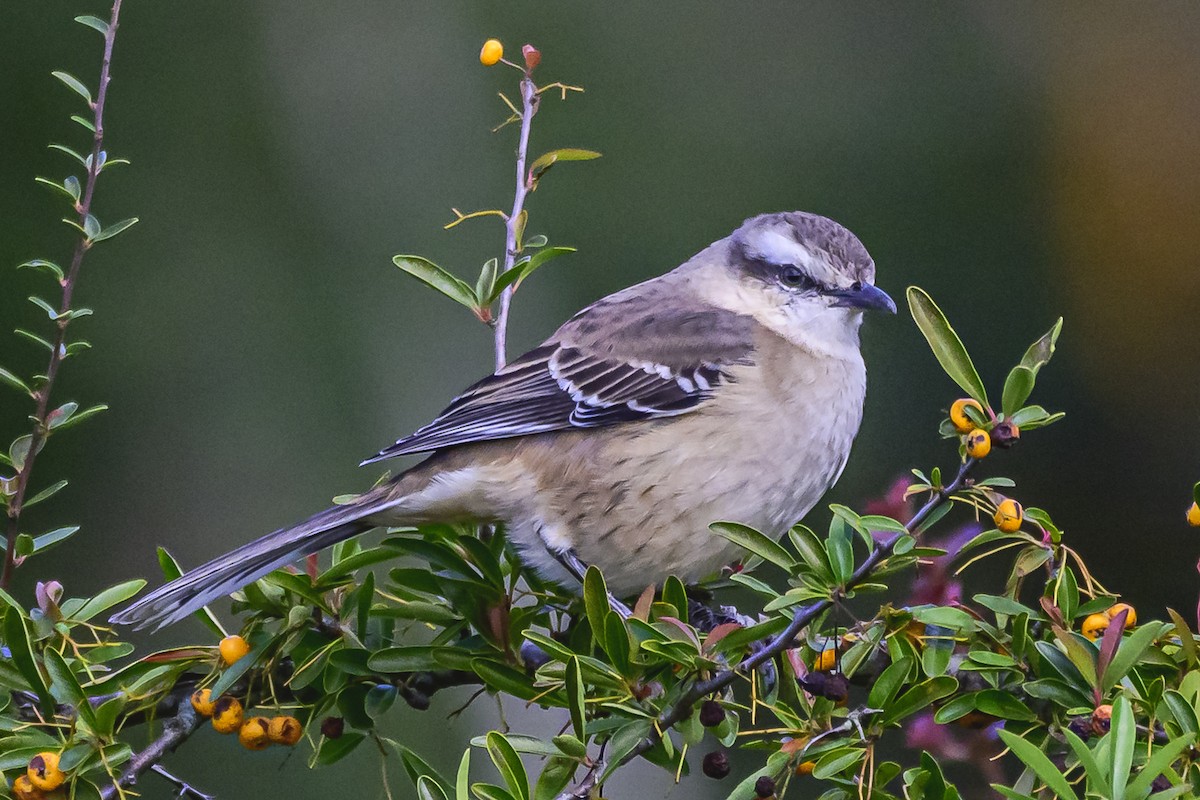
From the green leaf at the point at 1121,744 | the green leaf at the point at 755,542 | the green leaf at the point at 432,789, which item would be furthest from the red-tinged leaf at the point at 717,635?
the green leaf at the point at 1121,744

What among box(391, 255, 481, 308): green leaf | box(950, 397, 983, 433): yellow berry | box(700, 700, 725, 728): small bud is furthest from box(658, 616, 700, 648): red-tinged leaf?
box(391, 255, 481, 308): green leaf

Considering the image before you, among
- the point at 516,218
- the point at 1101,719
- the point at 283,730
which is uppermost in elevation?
the point at 516,218

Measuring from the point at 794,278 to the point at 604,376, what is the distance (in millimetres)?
664

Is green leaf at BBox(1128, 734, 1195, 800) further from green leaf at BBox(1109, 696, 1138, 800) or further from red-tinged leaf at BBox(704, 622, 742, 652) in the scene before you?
red-tinged leaf at BBox(704, 622, 742, 652)

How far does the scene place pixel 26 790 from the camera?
2.50m

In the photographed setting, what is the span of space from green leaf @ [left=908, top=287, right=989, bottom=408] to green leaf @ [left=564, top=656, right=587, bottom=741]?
79 cm

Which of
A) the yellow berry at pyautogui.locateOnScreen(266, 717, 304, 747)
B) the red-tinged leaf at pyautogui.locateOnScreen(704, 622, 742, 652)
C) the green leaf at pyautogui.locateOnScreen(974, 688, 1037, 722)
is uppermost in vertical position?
the red-tinged leaf at pyautogui.locateOnScreen(704, 622, 742, 652)

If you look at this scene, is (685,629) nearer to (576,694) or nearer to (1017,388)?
(576,694)

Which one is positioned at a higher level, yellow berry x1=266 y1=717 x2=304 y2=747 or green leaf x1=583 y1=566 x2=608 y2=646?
green leaf x1=583 y1=566 x2=608 y2=646

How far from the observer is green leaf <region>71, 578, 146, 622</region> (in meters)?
2.73

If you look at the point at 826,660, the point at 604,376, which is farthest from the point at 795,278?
the point at 826,660

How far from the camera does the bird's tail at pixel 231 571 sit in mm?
3066

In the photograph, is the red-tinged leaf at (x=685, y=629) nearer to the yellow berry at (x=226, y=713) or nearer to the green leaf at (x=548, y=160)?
the yellow berry at (x=226, y=713)

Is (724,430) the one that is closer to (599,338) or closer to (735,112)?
(599,338)
